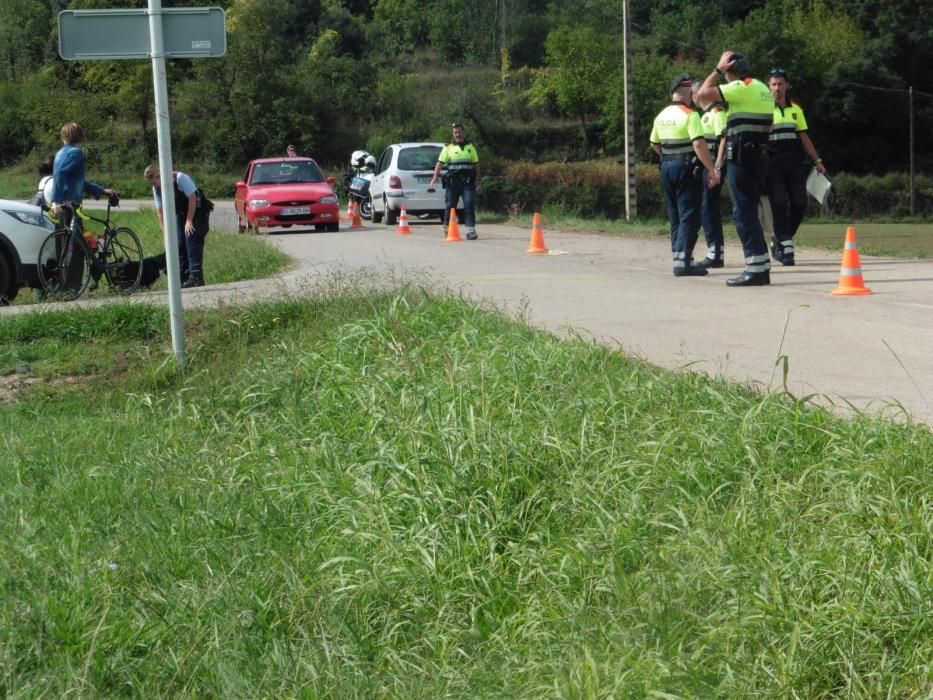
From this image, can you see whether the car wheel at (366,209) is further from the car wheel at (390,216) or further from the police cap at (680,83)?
the police cap at (680,83)

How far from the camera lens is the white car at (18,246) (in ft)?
46.9

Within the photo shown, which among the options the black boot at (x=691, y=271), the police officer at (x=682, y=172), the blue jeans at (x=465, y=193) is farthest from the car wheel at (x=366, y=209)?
the black boot at (x=691, y=271)

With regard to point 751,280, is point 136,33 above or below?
above

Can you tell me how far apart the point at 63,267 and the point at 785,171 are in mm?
7870

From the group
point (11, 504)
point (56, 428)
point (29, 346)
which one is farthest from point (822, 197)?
point (11, 504)

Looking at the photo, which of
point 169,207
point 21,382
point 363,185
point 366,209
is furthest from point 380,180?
point 21,382

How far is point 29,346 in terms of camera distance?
10.6m

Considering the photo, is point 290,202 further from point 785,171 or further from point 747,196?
point 747,196

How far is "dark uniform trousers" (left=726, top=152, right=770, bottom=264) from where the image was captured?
11914 mm

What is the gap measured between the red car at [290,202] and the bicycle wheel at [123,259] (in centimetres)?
1080

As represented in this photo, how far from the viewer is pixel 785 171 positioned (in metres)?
14.7

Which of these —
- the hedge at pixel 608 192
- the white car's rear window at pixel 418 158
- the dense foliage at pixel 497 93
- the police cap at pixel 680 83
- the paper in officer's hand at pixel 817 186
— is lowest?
the hedge at pixel 608 192

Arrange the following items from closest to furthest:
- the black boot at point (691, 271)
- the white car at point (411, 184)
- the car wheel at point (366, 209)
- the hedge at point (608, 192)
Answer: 1. the black boot at point (691, 271)
2. the white car at point (411, 184)
3. the car wheel at point (366, 209)
4. the hedge at point (608, 192)

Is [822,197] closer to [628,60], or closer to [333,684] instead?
[333,684]
